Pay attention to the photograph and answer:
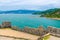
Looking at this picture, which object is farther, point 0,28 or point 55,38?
point 0,28

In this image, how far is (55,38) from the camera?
1320 cm

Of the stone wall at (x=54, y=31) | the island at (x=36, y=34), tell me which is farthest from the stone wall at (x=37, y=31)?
the stone wall at (x=54, y=31)

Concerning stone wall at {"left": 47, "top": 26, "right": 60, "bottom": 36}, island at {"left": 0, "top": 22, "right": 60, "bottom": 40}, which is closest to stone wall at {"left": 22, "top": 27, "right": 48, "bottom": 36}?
island at {"left": 0, "top": 22, "right": 60, "bottom": 40}

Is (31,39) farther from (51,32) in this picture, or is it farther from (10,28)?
(10,28)

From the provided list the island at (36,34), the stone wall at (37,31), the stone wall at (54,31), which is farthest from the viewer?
the stone wall at (37,31)

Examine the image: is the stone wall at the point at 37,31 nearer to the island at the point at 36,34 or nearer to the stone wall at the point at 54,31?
the island at the point at 36,34

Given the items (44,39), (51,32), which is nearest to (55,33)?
(51,32)

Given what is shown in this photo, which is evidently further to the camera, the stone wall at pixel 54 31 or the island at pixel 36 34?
the stone wall at pixel 54 31

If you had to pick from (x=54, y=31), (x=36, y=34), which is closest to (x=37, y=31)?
(x=36, y=34)

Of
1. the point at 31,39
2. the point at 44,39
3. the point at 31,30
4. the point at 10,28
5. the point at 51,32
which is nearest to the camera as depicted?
the point at 44,39

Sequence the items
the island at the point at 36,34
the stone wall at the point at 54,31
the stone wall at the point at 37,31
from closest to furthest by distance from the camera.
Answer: the island at the point at 36,34 → the stone wall at the point at 54,31 → the stone wall at the point at 37,31

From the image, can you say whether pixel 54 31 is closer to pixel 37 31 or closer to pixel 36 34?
pixel 37 31

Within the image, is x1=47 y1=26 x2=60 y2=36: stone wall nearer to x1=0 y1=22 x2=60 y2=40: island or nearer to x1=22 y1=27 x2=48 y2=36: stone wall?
x1=0 y1=22 x2=60 y2=40: island

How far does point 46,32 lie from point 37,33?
85 centimetres
